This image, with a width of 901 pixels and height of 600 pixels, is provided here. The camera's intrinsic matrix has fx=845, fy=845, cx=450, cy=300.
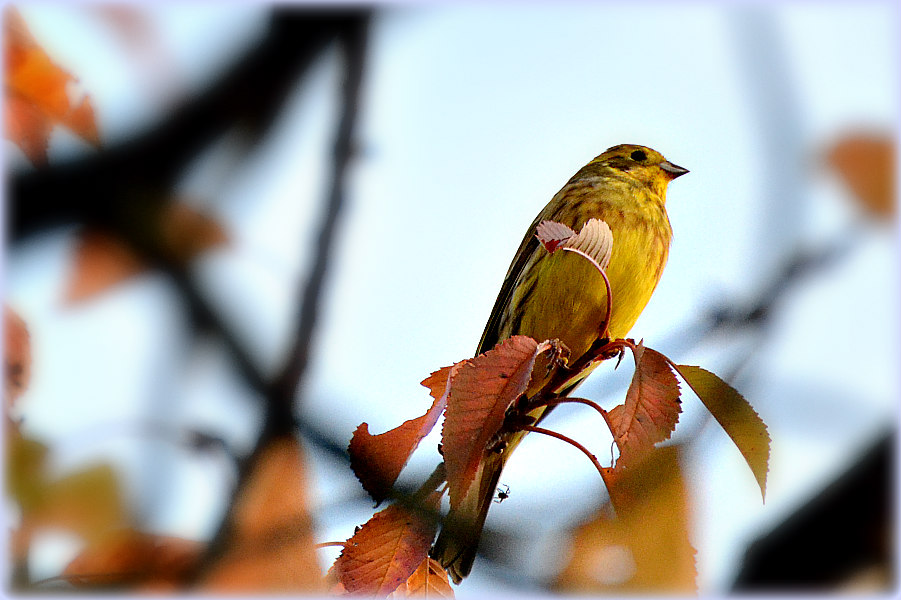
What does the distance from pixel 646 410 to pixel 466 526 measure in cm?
35

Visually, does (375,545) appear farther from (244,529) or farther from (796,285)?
(796,285)

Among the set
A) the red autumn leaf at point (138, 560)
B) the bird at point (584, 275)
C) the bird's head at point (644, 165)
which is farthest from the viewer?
the bird's head at point (644, 165)

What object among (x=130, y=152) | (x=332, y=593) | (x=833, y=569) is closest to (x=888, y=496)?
(x=833, y=569)

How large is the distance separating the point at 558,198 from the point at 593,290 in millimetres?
537

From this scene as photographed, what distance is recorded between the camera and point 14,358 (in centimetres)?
146

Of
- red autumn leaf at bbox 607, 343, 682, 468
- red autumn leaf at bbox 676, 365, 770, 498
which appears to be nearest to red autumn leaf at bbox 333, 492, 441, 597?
red autumn leaf at bbox 607, 343, 682, 468

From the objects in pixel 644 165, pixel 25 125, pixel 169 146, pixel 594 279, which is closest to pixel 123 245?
pixel 169 146

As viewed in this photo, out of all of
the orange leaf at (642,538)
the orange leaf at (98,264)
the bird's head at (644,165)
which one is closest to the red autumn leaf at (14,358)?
the orange leaf at (98,264)

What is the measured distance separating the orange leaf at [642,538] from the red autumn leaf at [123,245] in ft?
2.28

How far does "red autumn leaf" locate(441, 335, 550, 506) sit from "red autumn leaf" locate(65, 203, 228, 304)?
38 centimetres

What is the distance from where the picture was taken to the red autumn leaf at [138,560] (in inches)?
55.3

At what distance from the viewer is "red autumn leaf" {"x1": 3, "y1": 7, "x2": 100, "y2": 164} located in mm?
1463

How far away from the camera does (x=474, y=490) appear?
5.62 ft

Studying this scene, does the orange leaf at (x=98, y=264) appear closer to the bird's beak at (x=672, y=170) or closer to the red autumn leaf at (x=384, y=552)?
the red autumn leaf at (x=384, y=552)
